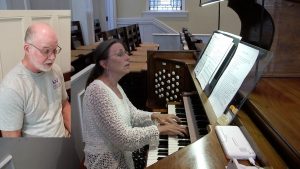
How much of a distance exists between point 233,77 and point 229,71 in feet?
0.29

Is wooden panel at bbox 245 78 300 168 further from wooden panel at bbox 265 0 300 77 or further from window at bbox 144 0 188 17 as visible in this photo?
window at bbox 144 0 188 17

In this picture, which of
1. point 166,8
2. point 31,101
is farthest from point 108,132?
point 166,8

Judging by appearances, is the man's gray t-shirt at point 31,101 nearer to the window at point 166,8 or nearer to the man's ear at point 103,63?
the man's ear at point 103,63

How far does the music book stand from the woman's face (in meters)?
0.45

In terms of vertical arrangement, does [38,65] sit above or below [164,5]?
below

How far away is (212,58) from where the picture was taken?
1.57m

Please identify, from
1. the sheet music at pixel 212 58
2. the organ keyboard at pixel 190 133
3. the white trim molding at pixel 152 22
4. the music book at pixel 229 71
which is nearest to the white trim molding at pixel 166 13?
the white trim molding at pixel 152 22

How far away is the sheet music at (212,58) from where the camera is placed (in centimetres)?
143

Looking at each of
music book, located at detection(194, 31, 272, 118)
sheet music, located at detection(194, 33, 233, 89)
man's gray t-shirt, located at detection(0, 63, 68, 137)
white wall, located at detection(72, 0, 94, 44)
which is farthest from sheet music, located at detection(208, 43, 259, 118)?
man's gray t-shirt, located at detection(0, 63, 68, 137)

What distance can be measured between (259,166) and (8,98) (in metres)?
0.61

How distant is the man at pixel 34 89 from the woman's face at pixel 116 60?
2.88ft

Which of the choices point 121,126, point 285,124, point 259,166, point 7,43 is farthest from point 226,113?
point 7,43

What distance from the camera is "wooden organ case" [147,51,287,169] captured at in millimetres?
745

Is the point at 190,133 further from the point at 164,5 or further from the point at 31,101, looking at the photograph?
the point at 164,5
